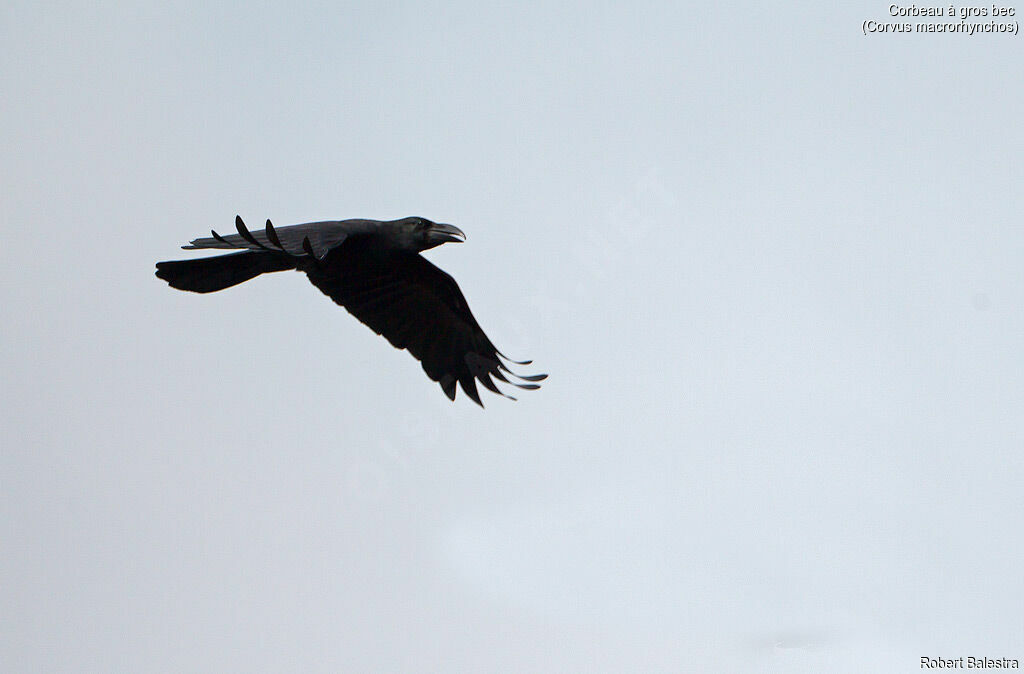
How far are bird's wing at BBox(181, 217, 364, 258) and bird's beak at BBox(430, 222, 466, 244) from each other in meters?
0.97

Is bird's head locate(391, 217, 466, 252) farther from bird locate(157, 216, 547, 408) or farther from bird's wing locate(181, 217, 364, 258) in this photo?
bird's wing locate(181, 217, 364, 258)

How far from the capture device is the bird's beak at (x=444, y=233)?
41.5 feet

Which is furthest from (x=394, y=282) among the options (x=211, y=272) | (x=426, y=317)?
(x=211, y=272)

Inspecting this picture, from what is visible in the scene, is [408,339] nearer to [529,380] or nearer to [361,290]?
[361,290]

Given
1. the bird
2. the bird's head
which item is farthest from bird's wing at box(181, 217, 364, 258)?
the bird's head

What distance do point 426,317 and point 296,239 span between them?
3.10 m

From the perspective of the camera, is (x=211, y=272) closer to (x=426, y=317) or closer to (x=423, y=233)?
(x=423, y=233)

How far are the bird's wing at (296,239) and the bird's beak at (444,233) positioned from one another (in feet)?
3.17

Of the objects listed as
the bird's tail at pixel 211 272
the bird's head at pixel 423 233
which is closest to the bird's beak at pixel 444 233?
the bird's head at pixel 423 233

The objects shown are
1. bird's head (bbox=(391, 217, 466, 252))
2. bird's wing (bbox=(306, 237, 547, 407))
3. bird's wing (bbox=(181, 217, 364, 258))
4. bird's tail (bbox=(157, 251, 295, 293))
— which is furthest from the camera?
bird's wing (bbox=(306, 237, 547, 407))

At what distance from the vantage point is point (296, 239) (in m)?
11.1

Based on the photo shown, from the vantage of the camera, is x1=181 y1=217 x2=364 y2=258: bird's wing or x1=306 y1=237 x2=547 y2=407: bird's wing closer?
x1=181 y1=217 x2=364 y2=258: bird's wing

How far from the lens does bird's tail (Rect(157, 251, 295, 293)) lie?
11.7 metres

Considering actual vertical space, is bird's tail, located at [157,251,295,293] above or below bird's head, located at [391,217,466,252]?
below
